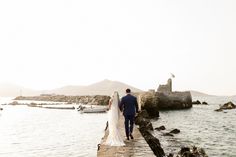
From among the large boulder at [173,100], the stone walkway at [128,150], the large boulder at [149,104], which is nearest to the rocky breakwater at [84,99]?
the large boulder at [173,100]

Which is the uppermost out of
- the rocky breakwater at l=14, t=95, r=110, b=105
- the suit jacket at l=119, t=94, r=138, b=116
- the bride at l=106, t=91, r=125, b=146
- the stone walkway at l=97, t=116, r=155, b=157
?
the rocky breakwater at l=14, t=95, r=110, b=105

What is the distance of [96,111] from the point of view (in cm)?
7812

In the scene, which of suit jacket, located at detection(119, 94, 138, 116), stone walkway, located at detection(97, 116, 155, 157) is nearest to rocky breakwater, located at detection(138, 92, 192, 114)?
suit jacket, located at detection(119, 94, 138, 116)

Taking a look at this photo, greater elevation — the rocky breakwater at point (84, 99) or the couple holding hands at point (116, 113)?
the rocky breakwater at point (84, 99)

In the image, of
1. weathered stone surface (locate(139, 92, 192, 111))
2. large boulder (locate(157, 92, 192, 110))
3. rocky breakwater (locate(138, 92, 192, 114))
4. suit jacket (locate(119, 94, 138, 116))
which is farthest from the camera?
large boulder (locate(157, 92, 192, 110))

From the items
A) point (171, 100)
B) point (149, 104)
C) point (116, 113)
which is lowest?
point (116, 113)

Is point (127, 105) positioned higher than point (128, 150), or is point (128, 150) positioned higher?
point (127, 105)

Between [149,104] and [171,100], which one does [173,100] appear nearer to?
[171,100]

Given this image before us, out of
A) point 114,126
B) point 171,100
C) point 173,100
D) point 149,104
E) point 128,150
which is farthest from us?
point 173,100

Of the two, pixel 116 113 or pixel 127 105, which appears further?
pixel 127 105

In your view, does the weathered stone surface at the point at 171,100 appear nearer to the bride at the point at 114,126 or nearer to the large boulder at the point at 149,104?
the large boulder at the point at 149,104

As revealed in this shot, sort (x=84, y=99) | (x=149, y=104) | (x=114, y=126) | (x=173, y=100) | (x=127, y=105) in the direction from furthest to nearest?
(x=84, y=99) → (x=173, y=100) → (x=149, y=104) → (x=127, y=105) → (x=114, y=126)

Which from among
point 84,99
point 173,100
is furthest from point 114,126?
point 84,99

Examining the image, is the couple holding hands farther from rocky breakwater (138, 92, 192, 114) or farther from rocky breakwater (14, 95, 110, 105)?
rocky breakwater (14, 95, 110, 105)
